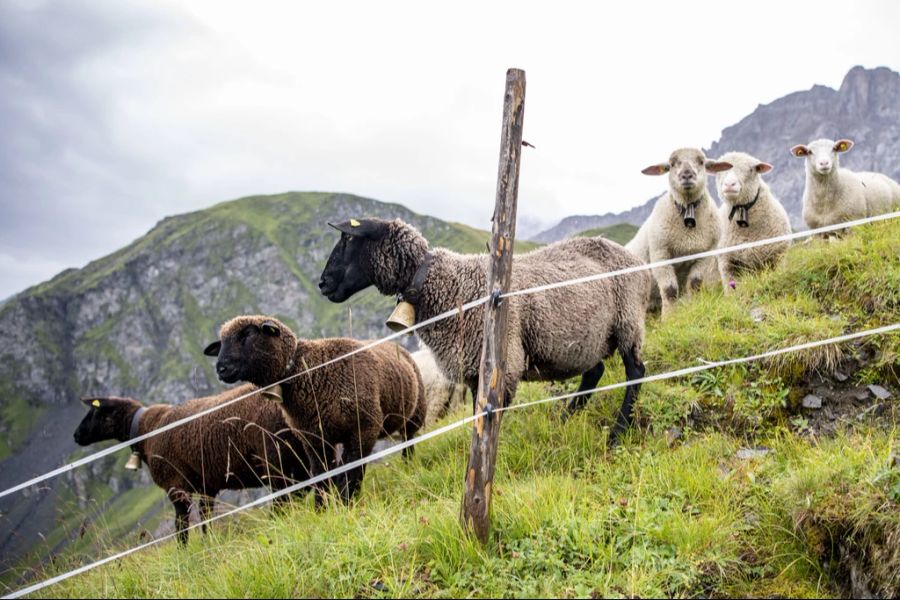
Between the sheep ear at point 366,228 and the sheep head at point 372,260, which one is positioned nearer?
the sheep ear at point 366,228

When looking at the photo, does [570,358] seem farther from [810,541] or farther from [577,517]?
[810,541]

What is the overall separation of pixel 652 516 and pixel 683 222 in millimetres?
6452

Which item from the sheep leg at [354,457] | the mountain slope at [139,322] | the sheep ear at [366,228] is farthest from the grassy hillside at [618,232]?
the sheep ear at [366,228]

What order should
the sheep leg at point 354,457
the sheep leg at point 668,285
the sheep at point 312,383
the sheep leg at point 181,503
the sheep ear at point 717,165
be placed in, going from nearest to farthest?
the sheep leg at point 354,457, the sheep at point 312,383, the sheep leg at point 181,503, the sheep ear at point 717,165, the sheep leg at point 668,285

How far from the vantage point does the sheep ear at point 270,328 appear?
650 cm

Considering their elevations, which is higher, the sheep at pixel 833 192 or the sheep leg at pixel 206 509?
the sheep at pixel 833 192

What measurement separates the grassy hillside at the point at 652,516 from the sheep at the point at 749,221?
2.52 metres

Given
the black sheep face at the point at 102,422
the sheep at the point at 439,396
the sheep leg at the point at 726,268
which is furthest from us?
the sheep at the point at 439,396

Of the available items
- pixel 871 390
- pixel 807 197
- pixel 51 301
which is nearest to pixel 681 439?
pixel 871 390

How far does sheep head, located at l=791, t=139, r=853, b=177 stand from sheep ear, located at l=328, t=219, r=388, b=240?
751 centimetres

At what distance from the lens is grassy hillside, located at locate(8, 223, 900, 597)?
353cm

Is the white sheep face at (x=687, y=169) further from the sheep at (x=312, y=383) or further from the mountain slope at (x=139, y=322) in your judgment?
the mountain slope at (x=139, y=322)

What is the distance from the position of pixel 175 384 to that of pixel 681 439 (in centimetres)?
17404

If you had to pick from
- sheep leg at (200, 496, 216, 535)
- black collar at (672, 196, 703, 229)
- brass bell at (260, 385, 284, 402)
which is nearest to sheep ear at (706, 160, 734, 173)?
black collar at (672, 196, 703, 229)
